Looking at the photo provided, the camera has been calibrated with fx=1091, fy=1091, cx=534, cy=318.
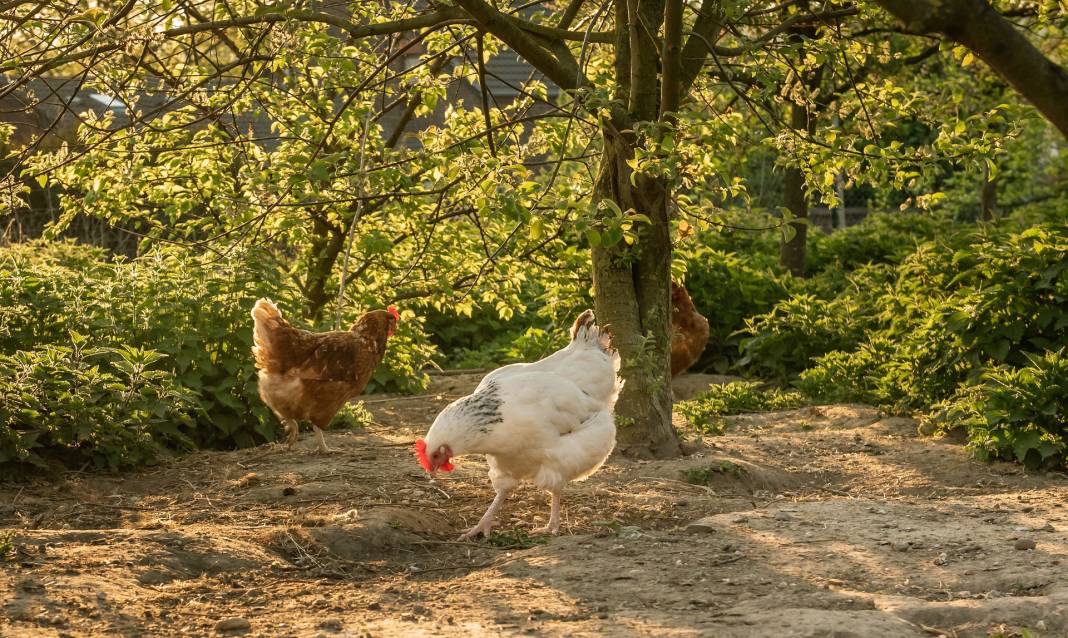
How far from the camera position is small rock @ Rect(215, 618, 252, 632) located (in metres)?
3.71

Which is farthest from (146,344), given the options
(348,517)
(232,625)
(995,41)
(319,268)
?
(995,41)

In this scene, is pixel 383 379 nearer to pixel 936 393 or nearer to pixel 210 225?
pixel 210 225

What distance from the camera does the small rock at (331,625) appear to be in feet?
12.1

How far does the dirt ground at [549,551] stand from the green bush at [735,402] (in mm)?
1371

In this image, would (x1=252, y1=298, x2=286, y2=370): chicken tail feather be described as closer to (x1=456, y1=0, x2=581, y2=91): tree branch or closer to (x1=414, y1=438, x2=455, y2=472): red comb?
(x1=414, y1=438, x2=455, y2=472): red comb

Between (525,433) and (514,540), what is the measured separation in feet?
1.64

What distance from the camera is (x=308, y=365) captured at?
6781mm

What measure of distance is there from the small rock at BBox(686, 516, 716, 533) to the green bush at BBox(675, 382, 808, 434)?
3139 mm

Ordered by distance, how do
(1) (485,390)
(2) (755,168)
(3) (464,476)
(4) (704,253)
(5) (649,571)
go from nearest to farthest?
(5) (649,571) → (1) (485,390) → (3) (464,476) → (4) (704,253) → (2) (755,168)

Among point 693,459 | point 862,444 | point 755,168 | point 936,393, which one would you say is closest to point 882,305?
point 936,393

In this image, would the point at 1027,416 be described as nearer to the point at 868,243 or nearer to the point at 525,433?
the point at 525,433

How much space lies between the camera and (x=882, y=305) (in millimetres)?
9695

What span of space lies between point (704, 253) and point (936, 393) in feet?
14.7

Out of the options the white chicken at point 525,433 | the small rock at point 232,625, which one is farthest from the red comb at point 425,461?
the small rock at point 232,625
